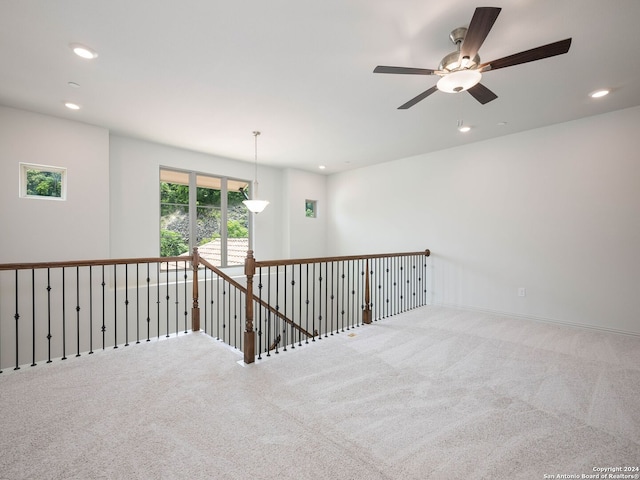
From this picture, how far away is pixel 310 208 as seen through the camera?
7.76m

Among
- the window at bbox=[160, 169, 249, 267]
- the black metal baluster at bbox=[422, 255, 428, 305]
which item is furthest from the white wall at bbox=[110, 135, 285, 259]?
the black metal baluster at bbox=[422, 255, 428, 305]

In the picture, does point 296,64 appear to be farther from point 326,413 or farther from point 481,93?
point 326,413

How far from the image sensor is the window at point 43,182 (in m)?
3.96

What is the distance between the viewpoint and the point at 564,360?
10.0 ft

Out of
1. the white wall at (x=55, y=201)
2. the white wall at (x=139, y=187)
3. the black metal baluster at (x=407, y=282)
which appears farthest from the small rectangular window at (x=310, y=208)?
the white wall at (x=55, y=201)

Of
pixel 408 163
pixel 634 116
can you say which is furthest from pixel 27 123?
pixel 634 116

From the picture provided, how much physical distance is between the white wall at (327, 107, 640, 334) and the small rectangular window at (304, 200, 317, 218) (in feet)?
7.18

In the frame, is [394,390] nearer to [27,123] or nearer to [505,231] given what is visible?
[505,231]

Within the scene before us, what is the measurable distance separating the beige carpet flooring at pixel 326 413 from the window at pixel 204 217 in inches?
107

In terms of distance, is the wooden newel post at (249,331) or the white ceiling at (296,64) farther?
the wooden newel post at (249,331)

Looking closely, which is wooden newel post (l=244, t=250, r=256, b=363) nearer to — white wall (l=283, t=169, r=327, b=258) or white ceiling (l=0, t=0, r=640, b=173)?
white ceiling (l=0, t=0, r=640, b=173)

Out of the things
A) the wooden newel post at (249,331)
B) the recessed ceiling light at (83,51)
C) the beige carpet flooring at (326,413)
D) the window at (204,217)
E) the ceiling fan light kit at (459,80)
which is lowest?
the beige carpet flooring at (326,413)

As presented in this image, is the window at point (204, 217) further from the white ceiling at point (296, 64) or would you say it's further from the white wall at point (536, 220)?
the white wall at point (536, 220)

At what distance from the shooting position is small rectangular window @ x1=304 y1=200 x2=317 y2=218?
7633mm
